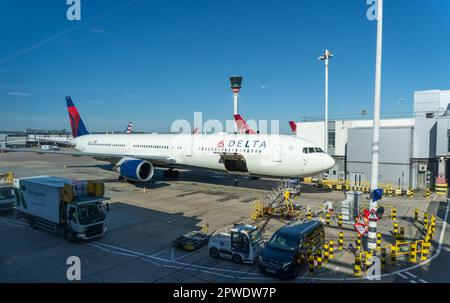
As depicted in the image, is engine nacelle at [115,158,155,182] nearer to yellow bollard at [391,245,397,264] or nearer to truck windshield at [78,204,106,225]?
truck windshield at [78,204,106,225]

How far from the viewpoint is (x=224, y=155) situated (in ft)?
96.4

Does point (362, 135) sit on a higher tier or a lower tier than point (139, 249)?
higher

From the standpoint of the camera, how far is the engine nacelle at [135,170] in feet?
98.1

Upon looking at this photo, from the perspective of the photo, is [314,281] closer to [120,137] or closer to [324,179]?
[324,179]

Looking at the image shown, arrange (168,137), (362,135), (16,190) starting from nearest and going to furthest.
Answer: (16,190), (362,135), (168,137)

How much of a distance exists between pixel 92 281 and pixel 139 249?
351cm

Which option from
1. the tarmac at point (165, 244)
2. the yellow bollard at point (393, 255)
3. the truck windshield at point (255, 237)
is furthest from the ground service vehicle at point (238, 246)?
the yellow bollard at point (393, 255)

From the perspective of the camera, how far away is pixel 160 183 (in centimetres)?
3434

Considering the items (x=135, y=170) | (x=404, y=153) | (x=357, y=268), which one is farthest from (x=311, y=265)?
(x=404, y=153)

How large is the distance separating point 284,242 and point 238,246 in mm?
2024

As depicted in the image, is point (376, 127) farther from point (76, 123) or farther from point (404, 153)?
point (76, 123)

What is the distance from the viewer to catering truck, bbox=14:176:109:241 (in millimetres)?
15219

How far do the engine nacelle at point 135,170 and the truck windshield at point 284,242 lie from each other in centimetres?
1991
